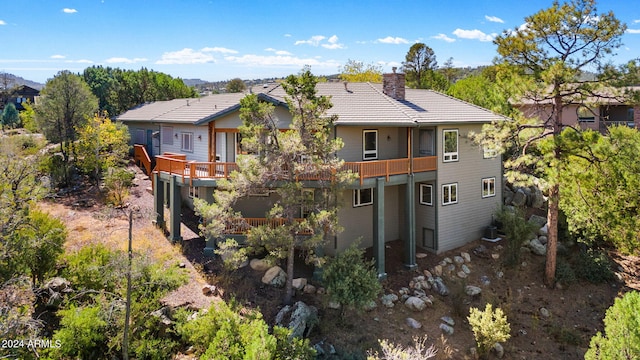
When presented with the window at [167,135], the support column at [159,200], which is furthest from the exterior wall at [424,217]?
the window at [167,135]

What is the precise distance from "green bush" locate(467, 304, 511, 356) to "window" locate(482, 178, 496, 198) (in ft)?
29.8

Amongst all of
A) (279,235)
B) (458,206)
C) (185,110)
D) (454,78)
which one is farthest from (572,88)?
(454,78)

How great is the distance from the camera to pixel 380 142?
2025cm

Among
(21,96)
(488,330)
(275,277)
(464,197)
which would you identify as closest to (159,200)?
(275,277)

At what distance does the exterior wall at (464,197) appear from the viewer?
67.2ft

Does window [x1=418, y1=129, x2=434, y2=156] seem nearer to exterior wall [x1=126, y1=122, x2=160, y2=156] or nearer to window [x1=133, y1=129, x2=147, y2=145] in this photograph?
exterior wall [x1=126, y1=122, x2=160, y2=156]

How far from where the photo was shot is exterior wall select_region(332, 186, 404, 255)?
19.1 m

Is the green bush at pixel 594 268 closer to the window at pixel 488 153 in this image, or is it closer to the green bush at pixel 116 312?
the window at pixel 488 153

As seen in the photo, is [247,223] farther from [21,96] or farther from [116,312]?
[21,96]

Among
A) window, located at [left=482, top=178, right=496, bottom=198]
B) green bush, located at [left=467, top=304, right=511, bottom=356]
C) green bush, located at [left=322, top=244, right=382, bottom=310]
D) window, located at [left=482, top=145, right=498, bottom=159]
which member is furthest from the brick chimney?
green bush, located at [left=467, top=304, right=511, bottom=356]

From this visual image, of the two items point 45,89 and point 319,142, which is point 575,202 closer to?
point 319,142

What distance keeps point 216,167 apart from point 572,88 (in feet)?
52.4

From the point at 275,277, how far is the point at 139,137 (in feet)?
→ 71.1

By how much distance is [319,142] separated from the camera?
15.2m
